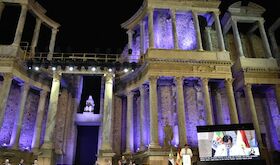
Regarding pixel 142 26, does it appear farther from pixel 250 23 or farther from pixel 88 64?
pixel 250 23

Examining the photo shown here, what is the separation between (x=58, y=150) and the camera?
20.6 m

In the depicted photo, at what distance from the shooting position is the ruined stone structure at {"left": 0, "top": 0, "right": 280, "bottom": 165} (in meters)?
17.9

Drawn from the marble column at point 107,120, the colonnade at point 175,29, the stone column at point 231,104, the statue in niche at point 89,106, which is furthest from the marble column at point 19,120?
the stone column at point 231,104

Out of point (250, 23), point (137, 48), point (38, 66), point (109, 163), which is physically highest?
point (250, 23)

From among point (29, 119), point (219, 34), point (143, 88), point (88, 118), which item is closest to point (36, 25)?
point (29, 119)

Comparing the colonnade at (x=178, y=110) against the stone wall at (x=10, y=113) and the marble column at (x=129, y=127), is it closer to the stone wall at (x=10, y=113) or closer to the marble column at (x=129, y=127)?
the marble column at (x=129, y=127)

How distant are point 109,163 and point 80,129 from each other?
884 centimetres

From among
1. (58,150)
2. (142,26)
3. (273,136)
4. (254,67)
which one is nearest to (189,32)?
(142,26)

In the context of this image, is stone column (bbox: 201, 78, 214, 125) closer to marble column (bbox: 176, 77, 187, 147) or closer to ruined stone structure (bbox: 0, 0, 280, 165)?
ruined stone structure (bbox: 0, 0, 280, 165)

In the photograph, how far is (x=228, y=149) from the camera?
43.4 feet

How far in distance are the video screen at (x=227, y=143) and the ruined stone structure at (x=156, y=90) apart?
130 inches

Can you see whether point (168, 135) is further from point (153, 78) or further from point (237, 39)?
point (237, 39)

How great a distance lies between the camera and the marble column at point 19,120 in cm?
1790

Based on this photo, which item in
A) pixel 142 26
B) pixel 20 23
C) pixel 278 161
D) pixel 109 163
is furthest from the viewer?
pixel 142 26
